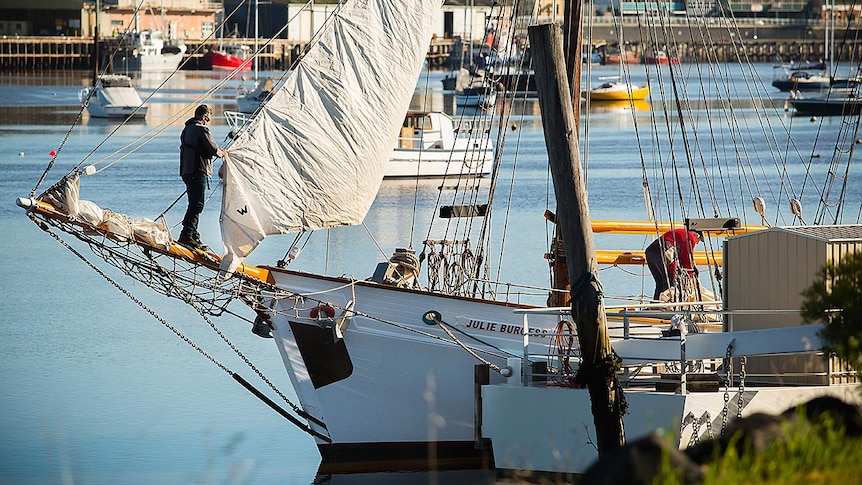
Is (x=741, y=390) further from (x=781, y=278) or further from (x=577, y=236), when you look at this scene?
(x=577, y=236)

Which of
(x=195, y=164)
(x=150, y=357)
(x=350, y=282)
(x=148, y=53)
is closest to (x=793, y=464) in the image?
(x=350, y=282)

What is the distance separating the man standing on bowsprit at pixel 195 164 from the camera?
15.8m

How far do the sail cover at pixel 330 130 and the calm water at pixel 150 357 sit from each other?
5.59 feet

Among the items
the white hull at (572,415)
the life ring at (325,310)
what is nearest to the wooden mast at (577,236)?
the white hull at (572,415)

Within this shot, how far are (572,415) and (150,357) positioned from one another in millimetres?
10249

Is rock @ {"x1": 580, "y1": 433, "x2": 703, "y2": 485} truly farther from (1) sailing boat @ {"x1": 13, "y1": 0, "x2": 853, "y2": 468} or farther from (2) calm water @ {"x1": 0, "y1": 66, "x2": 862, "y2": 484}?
(1) sailing boat @ {"x1": 13, "y1": 0, "x2": 853, "y2": 468}

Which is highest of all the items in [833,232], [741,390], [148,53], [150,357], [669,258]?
[148,53]

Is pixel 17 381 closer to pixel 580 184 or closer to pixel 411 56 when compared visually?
pixel 411 56

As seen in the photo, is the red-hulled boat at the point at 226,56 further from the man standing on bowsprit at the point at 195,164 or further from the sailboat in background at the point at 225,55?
the man standing on bowsprit at the point at 195,164

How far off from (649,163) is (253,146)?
42.0m

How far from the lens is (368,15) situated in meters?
16.3

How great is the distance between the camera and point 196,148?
52.2 feet

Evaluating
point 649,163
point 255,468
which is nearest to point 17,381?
point 255,468

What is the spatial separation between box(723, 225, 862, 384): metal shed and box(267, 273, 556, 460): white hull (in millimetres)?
2360
